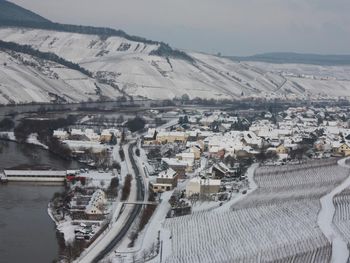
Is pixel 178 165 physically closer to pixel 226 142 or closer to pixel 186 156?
pixel 186 156

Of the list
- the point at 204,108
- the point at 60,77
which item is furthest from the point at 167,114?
the point at 60,77

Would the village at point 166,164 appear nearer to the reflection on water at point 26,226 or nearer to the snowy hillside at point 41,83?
→ the reflection on water at point 26,226

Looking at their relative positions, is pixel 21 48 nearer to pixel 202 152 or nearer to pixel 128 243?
pixel 202 152

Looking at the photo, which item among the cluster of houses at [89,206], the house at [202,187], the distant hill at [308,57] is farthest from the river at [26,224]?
the distant hill at [308,57]

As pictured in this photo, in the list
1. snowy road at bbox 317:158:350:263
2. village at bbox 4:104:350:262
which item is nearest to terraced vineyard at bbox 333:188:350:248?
snowy road at bbox 317:158:350:263

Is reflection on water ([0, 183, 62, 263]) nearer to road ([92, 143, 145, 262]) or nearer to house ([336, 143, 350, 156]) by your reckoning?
road ([92, 143, 145, 262])
